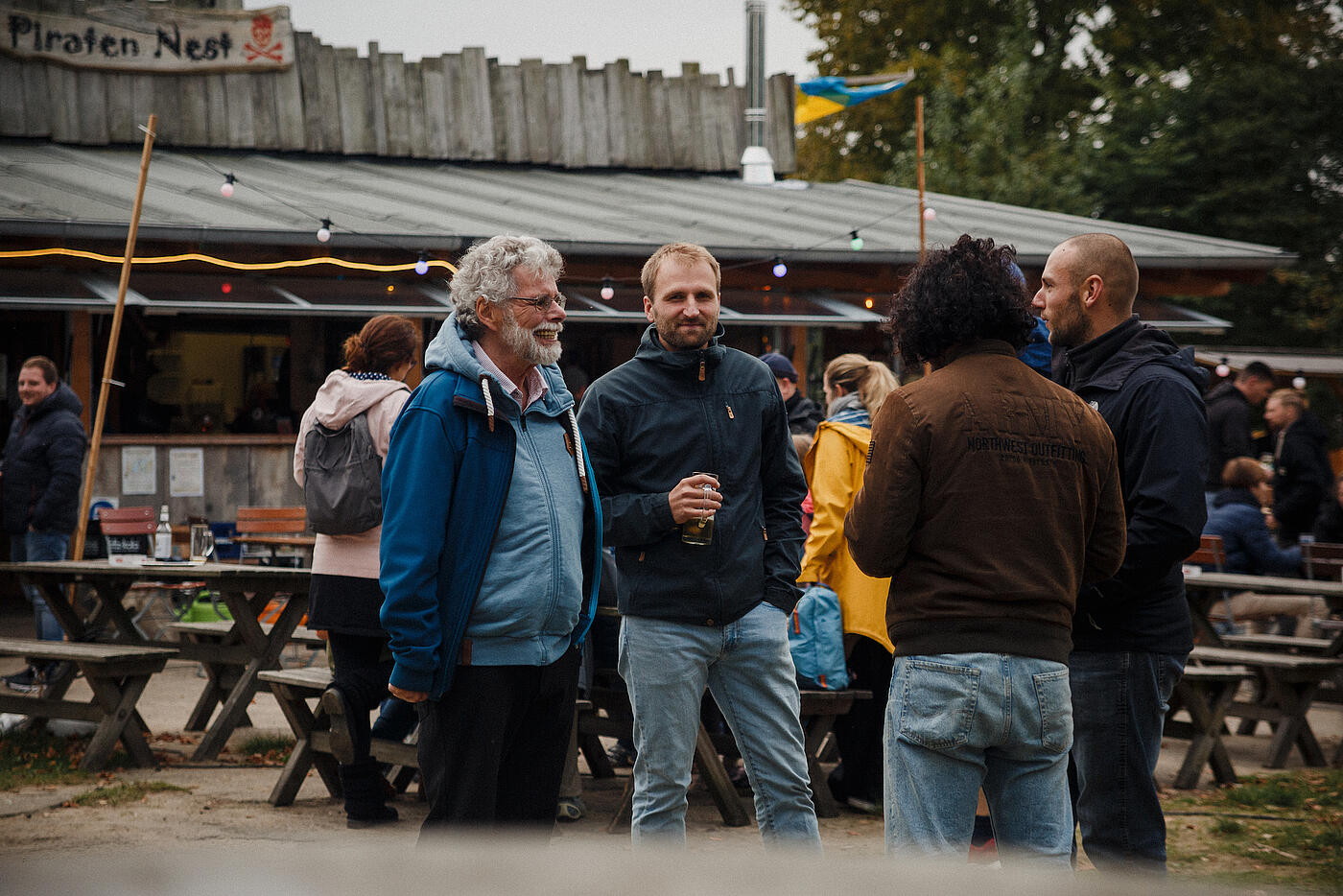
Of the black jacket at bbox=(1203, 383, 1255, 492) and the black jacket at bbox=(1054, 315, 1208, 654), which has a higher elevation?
the black jacket at bbox=(1054, 315, 1208, 654)

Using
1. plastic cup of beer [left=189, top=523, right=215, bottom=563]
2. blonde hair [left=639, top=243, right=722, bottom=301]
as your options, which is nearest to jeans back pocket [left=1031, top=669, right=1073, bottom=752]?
blonde hair [left=639, top=243, right=722, bottom=301]

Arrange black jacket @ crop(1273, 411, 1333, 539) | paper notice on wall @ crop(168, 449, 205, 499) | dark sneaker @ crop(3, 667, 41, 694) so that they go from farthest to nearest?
paper notice on wall @ crop(168, 449, 205, 499) → black jacket @ crop(1273, 411, 1333, 539) → dark sneaker @ crop(3, 667, 41, 694)

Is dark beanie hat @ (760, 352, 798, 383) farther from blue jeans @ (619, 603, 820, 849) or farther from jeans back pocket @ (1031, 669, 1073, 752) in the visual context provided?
jeans back pocket @ (1031, 669, 1073, 752)

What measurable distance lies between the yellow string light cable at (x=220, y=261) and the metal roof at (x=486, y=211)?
0.16 m

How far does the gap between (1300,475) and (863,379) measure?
18.0ft

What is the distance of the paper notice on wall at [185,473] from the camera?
11773mm

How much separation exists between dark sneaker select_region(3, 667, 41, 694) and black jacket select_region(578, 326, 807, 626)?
5.64 metres

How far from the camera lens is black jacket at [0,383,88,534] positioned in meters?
8.84

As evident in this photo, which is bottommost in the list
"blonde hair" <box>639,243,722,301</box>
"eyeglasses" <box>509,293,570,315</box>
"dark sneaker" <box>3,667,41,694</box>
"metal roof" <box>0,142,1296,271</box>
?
"dark sneaker" <box>3,667,41,694</box>

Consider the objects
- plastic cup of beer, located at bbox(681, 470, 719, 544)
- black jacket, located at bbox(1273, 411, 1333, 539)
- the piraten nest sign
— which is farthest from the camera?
the piraten nest sign

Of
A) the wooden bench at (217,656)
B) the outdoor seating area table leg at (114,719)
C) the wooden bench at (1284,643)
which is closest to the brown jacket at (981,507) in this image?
the outdoor seating area table leg at (114,719)

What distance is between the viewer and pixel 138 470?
38.3 feet

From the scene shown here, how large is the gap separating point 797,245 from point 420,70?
5.17 metres

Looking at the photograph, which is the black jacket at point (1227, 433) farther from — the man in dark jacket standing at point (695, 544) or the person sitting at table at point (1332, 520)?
the man in dark jacket standing at point (695, 544)
